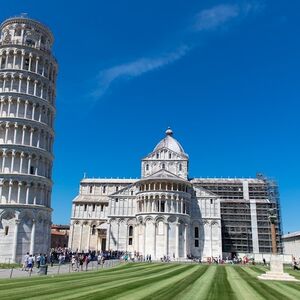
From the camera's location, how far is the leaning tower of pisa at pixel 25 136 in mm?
49750

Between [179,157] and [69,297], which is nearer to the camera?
[69,297]

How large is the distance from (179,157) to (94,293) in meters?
75.6

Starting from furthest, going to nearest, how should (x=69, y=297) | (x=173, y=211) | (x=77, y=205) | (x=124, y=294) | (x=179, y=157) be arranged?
1. (x=77, y=205)
2. (x=179, y=157)
3. (x=173, y=211)
4. (x=124, y=294)
5. (x=69, y=297)

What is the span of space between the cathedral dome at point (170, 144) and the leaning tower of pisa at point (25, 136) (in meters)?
A: 42.4

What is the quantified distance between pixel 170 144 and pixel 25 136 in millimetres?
49796

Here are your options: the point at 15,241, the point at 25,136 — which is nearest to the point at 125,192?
the point at 25,136

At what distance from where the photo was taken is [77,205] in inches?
3999

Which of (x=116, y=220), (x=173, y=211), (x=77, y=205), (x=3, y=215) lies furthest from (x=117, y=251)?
(x=3, y=215)

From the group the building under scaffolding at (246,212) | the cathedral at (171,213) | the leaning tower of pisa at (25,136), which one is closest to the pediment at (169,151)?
the cathedral at (171,213)

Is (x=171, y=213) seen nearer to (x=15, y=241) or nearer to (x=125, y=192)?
(x=125, y=192)

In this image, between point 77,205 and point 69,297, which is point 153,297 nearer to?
point 69,297

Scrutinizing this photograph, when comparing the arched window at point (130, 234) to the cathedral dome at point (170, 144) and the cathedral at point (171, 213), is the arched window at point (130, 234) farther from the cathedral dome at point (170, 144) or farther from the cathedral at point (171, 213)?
the cathedral dome at point (170, 144)

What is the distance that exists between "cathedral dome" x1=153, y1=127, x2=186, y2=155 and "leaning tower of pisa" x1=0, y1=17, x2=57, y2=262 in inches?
1668

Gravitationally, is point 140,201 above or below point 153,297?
above
